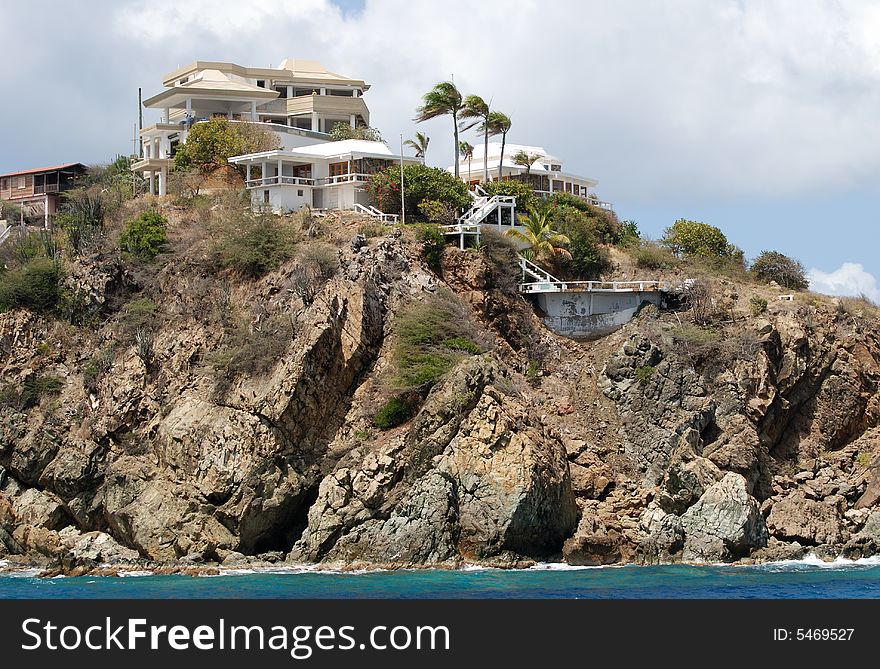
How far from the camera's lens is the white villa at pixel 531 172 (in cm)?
8238

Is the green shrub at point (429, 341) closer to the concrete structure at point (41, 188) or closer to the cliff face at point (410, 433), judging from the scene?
the cliff face at point (410, 433)

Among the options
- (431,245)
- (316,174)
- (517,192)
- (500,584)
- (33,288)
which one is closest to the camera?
(500,584)

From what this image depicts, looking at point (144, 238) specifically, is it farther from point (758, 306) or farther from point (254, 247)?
point (758, 306)

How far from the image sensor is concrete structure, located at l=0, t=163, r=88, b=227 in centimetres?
8369

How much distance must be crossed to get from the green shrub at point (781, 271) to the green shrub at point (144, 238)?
28029mm

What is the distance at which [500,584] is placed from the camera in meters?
47.1

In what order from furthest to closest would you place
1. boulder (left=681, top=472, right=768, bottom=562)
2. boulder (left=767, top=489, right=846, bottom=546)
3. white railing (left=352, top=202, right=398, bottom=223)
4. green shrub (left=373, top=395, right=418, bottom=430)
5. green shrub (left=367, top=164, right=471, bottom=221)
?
1. green shrub (left=367, top=164, right=471, bottom=221)
2. white railing (left=352, top=202, right=398, bottom=223)
3. green shrub (left=373, top=395, right=418, bottom=430)
4. boulder (left=767, top=489, right=846, bottom=546)
5. boulder (left=681, top=472, right=768, bottom=562)

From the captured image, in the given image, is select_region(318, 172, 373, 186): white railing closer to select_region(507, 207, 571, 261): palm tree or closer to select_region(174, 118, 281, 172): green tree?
select_region(174, 118, 281, 172): green tree

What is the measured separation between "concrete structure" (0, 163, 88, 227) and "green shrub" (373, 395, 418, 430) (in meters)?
32.3

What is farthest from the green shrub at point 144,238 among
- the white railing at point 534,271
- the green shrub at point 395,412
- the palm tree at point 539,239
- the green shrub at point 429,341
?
the white railing at point 534,271

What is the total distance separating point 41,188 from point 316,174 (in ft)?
69.2

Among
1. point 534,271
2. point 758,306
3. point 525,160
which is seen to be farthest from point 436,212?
point 758,306

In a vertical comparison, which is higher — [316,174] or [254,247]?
[316,174]

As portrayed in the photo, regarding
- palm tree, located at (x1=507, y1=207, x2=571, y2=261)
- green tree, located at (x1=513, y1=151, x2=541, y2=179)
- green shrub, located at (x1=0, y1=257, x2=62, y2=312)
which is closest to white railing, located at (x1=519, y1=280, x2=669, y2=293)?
palm tree, located at (x1=507, y1=207, x2=571, y2=261)
